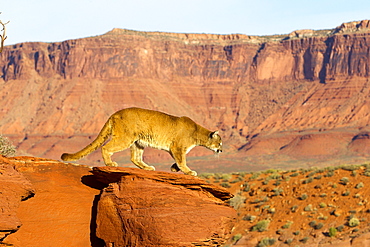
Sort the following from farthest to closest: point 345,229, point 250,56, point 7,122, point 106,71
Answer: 1. point 250,56
2. point 106,71
3. point 7,122
4. point 345,229

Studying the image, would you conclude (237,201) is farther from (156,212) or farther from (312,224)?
(156,212)

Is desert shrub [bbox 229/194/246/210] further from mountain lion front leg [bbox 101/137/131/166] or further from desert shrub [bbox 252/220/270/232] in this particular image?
mountain lion front leg [bbox 101/137/131/166]

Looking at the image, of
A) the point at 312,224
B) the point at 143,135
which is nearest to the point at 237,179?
the point at 312,224

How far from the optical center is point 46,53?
17050 centimetres

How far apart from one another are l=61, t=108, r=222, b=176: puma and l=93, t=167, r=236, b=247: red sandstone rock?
69 cm

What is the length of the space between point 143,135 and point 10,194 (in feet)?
10.9

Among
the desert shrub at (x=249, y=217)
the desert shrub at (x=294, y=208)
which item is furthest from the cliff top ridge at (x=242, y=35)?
the desert shrub at (x=294, y=208)

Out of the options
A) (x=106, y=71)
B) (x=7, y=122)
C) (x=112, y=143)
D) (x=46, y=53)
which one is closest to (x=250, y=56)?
(x=106, y=71)

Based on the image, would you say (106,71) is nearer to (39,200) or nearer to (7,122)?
(7,122)

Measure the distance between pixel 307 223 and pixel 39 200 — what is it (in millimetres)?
22028

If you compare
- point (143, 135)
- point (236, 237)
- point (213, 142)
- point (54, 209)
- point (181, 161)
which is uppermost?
point (143, 135)

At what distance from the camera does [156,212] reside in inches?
496

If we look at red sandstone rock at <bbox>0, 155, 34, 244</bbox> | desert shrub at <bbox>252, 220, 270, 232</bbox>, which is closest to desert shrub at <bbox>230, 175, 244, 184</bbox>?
desert shrub at <bbox>252, 220, 270, 232</bbox>

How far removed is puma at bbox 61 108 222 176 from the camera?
43.6ft
